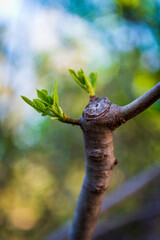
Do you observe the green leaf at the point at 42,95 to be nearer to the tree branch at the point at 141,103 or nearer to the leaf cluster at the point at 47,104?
the leaf cluster at the point at 47,104

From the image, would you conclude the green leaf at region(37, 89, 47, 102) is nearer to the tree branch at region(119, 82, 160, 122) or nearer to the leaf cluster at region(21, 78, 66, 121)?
the leaf cluster at region(21, 78, 66, 121)

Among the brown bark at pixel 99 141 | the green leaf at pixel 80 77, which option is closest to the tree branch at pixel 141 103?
the brown bark at pixel 99 141

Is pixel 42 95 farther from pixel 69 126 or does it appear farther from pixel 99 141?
pixel 69 126

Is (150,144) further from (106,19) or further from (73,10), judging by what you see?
(73,10)

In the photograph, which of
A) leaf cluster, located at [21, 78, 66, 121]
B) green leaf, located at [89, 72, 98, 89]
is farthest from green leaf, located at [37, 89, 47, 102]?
green leaf, located at [89, 72, 98, 89]

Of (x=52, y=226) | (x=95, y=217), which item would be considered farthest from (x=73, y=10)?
(x=52, y=226)

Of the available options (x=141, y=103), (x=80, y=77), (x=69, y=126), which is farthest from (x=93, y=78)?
(x=69, y=126)
